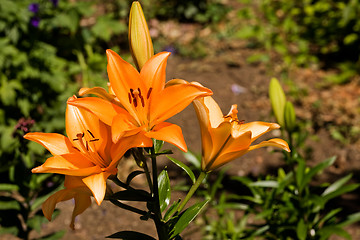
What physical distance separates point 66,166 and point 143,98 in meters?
0.22

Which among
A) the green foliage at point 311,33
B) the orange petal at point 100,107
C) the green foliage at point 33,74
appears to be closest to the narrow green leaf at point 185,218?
the orange petal at point 100,107

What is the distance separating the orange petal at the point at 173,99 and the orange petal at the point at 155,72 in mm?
22

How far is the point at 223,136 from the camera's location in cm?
86

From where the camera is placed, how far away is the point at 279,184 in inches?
62.0

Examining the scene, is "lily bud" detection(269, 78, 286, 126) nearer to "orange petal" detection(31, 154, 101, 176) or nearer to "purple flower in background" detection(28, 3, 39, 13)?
"orange petal" detection(31, 154, 101, 176)

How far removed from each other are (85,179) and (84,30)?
267 centimetres

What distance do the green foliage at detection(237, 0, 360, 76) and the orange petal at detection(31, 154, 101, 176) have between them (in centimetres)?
304

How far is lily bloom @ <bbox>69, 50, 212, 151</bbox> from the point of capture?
2.52 feet

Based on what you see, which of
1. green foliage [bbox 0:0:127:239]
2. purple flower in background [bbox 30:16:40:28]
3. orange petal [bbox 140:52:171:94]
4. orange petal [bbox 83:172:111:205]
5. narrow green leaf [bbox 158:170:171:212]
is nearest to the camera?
orange petal [bbox 83:172:111:205]

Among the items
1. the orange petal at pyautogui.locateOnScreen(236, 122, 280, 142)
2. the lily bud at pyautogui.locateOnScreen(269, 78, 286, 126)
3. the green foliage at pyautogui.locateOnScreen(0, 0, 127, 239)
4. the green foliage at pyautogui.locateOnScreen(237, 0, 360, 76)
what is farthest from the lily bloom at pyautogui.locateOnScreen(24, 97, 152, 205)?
the green foliage at pyautogui.locateOnScreen(237, 0, 360, 76)

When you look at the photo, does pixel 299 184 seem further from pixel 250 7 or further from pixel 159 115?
pixel 250 7

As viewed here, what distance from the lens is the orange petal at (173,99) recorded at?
77 centimetres

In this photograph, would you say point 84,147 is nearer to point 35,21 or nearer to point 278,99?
point 278,99

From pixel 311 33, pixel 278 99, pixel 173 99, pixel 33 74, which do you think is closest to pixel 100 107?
pixel 173 99
